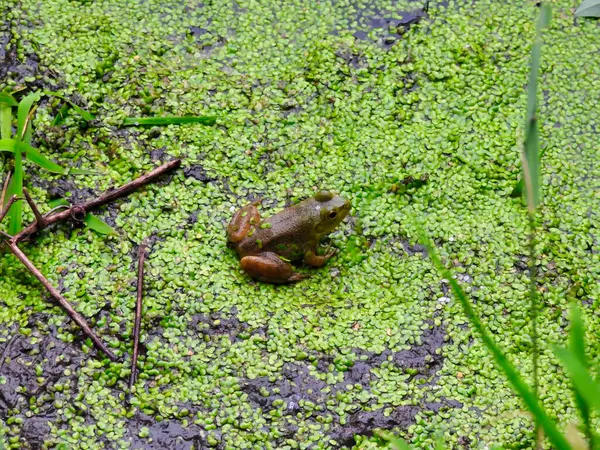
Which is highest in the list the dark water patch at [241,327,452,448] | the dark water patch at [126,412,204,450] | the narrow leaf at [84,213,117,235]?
the narrow leaf at [84,213,117,235]

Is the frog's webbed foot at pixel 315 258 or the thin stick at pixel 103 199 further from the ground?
the thin stick at pixel 103 199

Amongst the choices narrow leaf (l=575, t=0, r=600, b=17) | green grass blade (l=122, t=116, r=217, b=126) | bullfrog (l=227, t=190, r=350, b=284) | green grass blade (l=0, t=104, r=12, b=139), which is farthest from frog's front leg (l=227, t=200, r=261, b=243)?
narrow leaf (l=575, t=0, r=600, b=17)

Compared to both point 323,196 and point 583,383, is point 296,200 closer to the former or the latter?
point 323,196

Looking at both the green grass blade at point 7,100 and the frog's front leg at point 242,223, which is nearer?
the frog's front leg at point 242,223

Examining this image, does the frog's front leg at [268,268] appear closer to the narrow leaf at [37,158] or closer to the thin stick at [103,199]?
the thin stick at [103,199]

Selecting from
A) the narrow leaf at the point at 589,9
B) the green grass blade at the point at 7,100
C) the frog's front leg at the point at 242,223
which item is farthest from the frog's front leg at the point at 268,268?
the narrow leaf at the point at 589,9

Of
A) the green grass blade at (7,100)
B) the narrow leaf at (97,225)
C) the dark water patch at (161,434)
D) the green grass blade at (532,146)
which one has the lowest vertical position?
the dark water patch at (161,434)

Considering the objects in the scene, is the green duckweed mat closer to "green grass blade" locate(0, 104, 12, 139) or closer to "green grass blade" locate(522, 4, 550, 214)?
"green grass blade" locate(0, 104, 12, 139)
